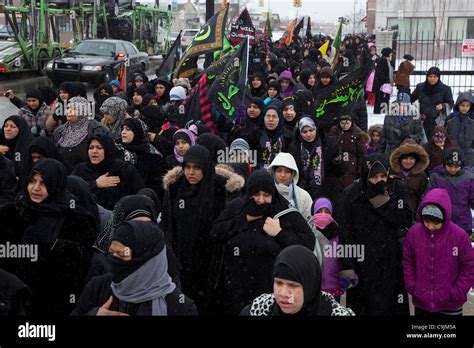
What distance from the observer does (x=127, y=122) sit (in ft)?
22.0

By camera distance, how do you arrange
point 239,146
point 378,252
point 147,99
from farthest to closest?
point 147,99
point 239,146
point 378,252

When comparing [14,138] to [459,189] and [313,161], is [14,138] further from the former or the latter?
[459,189]

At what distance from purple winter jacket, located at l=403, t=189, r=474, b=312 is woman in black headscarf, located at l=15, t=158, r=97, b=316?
6.94 feet

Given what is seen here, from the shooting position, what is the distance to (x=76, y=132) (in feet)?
23.3

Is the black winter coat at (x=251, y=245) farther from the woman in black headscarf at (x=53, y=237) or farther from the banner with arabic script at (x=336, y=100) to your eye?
the banner with arabic script at (x=336, y=100)

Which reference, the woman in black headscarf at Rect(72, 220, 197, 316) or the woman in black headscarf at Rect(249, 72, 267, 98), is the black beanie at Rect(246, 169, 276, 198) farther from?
the woman in black headscarf at Rect(249, 72, 267, 98)

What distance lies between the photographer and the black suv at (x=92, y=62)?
21406 millimetres

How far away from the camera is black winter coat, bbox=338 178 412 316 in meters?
5.07

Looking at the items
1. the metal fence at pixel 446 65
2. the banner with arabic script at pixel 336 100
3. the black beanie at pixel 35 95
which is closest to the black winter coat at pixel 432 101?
the banner with arabic script at pixel 336 100

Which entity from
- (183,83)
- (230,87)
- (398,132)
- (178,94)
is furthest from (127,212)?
(183,83)

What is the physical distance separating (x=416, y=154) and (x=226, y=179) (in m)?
2.09

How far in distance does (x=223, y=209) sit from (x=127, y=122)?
180 cm

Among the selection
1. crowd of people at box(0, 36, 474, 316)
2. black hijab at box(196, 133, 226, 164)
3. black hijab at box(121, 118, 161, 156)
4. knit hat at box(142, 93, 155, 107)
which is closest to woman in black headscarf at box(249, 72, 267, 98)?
knit hat at box(142, 93, 155, 107)

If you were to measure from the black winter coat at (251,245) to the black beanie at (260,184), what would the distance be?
3.9 inches
